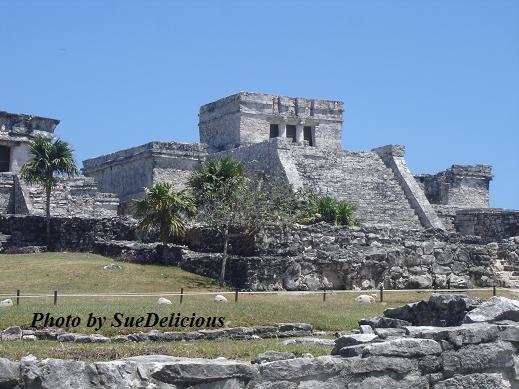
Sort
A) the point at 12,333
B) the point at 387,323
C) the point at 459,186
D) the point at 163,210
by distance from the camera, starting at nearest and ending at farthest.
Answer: the point at 387,323
the point at 12,333
the point at 163,210
the point at 459,186

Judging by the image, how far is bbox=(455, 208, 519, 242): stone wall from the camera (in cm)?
3788

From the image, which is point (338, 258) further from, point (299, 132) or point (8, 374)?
point (299, 132)

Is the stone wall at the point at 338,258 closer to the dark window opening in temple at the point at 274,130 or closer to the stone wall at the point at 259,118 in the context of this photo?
the stone wall at the point at 259,118

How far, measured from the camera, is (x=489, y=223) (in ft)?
127

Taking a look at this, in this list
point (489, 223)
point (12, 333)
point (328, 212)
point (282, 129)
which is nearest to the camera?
point (12, 333)

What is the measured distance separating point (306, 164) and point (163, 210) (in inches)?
518

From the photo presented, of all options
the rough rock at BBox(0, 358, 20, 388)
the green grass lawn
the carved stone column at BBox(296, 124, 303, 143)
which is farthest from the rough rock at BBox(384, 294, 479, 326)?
the carved stone column at BBox(296, 124, 303, 143)

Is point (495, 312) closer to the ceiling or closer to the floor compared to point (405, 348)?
closer to the ceiling

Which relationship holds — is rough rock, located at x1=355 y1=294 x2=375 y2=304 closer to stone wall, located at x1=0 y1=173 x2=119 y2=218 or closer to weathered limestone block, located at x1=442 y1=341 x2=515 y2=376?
weathered limestone block, located at x1=442 y1=341 x2=515 y2=376

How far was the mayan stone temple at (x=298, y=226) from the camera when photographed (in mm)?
25938

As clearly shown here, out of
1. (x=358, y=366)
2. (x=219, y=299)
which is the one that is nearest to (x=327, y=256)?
(x=219, y=299)

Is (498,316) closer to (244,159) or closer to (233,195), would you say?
(233,195)

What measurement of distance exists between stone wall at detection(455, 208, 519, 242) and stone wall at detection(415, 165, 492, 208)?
225 inches

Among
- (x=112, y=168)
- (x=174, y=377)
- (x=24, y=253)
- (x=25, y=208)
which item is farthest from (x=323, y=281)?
(x=112, y=168)
